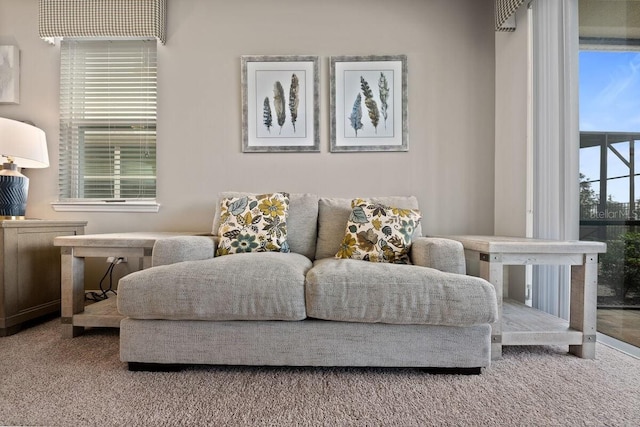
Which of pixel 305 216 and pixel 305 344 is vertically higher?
pixel 305 216

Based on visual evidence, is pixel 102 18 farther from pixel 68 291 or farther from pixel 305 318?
pixel 305 318

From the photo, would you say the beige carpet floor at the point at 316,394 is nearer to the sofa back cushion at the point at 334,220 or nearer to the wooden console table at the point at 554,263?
the wooden console table at the point at 554,263

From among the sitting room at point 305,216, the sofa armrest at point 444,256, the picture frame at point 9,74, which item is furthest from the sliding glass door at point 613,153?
the picture frame at point 9,74

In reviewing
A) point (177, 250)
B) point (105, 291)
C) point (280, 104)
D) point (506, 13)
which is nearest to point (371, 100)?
point (280, 104)

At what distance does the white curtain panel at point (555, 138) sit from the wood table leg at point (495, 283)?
2.10ft

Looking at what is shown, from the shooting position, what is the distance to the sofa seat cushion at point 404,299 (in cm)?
140

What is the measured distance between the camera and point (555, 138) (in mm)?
1997

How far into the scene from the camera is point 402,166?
257 cm

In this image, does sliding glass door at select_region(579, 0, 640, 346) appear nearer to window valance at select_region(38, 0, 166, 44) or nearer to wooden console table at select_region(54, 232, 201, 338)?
wooden console table at select_region(54, 232, 201, 338)

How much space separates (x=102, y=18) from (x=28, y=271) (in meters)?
1.86

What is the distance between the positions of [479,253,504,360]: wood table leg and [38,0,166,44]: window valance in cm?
269

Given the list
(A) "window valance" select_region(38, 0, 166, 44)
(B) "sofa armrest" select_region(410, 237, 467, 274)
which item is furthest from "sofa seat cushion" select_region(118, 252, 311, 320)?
(A) "window valance" select_region(38, 0, 166, 44)

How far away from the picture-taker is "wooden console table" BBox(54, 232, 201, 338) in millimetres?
1855

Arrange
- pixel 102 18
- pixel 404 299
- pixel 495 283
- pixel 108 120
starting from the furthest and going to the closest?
pixel 108 120 → pixel 102 18 → pixel 495 283 → pixel 404 299
